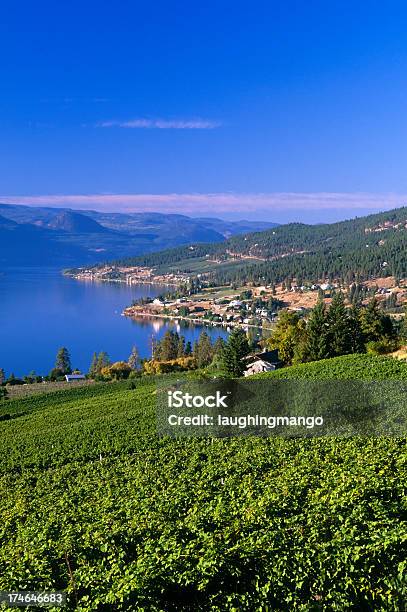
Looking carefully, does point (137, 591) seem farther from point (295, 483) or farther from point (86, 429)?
point (86, 429)

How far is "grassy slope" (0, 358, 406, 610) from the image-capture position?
8.27 metres

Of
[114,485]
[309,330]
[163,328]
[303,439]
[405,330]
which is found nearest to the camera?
[114,485]

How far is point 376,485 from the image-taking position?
1127cm

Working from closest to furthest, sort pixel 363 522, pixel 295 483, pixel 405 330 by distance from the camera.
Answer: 1. pixel 363 522
2. pixel 295 483
3. pixel 405 330

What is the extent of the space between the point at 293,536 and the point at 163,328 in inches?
6675

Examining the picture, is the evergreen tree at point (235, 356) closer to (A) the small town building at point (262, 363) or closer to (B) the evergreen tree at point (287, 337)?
(A) the small town building at point (262, 363)

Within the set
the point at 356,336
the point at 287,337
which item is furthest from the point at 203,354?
the point at 356,336

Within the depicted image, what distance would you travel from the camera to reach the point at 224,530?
1019cm

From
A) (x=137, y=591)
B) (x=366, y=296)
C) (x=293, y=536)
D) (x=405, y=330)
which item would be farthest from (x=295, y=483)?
(x=366, y=296)

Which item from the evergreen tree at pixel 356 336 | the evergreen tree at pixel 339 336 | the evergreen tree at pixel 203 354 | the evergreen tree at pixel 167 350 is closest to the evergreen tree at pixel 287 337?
the evergreen tree at pixel 339 336

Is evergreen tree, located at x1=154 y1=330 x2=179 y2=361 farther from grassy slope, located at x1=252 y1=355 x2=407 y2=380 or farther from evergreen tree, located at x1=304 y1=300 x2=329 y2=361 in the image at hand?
grassy slope, located at x1=252 y1=355 x2=407 y2=380

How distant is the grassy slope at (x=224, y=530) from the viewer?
8.27 meters

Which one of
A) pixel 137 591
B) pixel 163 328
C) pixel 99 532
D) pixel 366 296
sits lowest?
pixel 163 328

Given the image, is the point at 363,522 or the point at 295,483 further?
the point at 295,483
